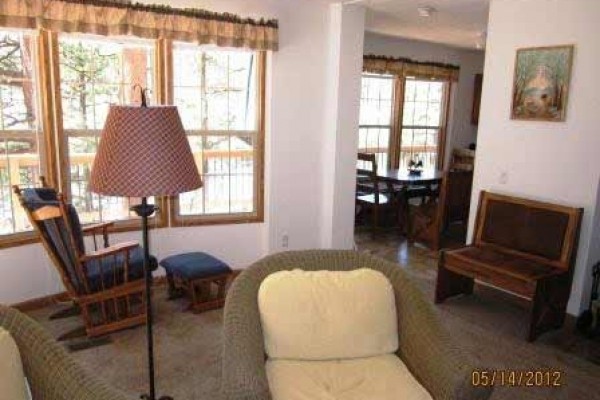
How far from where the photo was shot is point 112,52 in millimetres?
3549

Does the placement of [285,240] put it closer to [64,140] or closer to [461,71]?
[64,140]

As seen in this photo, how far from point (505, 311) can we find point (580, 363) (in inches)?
30.2

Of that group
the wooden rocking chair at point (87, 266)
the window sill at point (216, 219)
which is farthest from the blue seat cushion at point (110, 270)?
the window sill at point (216, 219)

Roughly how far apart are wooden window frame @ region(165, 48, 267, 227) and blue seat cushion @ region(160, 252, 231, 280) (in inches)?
19.4

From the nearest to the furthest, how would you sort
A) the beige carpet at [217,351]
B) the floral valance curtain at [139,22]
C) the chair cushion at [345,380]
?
the chair cushion at [345,380], the beige carpet at [217,351], the floral valance curtain at [139,22]

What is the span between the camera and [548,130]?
344 cm

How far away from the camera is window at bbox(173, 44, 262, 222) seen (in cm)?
387

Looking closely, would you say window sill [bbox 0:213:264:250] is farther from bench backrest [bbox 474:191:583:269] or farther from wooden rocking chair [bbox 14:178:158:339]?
bench backrest [bbox 474:191:583:269]

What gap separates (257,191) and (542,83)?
242cm

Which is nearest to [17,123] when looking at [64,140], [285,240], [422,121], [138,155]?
[64,140]

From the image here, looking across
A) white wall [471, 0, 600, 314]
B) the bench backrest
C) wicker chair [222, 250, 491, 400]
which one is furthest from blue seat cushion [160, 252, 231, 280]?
white wall [471, 0, 600, 314]

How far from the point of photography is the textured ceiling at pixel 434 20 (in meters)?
4.09

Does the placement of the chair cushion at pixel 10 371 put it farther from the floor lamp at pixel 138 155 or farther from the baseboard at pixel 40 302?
the baseboard at pixel 40 302

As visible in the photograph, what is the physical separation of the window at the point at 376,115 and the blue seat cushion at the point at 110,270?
3771 millimetres
